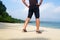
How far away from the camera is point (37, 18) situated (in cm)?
416

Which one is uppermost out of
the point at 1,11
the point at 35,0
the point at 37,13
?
the point at 35,0

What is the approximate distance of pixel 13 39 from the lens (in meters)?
3.28

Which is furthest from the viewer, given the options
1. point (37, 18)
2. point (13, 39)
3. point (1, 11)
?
point (1, 11)

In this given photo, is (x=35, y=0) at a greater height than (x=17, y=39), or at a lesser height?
greater

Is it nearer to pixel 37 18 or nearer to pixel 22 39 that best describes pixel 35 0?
pixel 37 18

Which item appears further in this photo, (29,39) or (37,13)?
(37,13)

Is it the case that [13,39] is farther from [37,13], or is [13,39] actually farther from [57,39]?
[37,13]

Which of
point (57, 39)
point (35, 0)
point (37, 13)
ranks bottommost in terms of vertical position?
point (57, 39)

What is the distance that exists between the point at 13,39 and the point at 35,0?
1.24 m

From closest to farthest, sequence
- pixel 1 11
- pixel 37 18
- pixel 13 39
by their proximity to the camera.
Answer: pixel 13 39 < pixel 37 18 < pixel 1 11

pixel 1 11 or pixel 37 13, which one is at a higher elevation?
pixel 37 13

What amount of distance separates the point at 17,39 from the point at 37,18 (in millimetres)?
1019

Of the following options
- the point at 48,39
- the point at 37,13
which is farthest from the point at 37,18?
the point at 48,39

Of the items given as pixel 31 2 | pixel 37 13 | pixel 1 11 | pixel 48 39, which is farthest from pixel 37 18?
pixel 1 11
